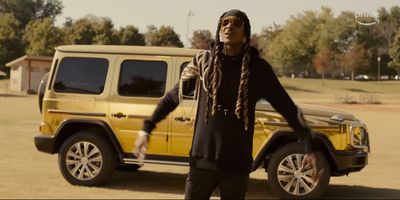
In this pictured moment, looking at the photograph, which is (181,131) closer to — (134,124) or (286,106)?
(134,124)

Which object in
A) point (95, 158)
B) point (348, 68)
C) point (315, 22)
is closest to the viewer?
point (95, 158)

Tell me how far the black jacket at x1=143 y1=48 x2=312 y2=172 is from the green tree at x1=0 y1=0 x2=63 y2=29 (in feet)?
450

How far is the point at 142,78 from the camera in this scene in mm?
8875

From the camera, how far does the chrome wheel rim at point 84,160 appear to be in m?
8.75

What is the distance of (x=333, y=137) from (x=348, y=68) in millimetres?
94461

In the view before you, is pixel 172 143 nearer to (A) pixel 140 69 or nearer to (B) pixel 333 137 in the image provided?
(A) pixel 140 69

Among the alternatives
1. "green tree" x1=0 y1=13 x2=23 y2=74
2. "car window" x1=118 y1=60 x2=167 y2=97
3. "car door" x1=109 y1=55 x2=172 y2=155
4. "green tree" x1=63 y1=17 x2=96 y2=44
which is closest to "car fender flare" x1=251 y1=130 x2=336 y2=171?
"car door" x1=109 y1=55 x2=172 y2=155

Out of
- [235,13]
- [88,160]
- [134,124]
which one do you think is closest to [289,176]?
[134,124]

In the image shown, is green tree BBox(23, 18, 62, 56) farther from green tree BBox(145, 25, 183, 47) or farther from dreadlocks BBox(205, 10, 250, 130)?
dreadlocks BBox(205, 10, 250, 130)

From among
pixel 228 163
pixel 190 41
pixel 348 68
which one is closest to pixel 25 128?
pixel 228 163

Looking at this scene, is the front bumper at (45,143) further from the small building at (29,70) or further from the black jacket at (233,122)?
the small building at (29,70)

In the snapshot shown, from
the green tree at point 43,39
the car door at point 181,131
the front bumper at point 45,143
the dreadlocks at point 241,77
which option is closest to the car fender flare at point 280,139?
the car door at point 181,131

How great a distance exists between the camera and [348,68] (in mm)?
99812

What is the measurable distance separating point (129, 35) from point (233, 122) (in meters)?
107
